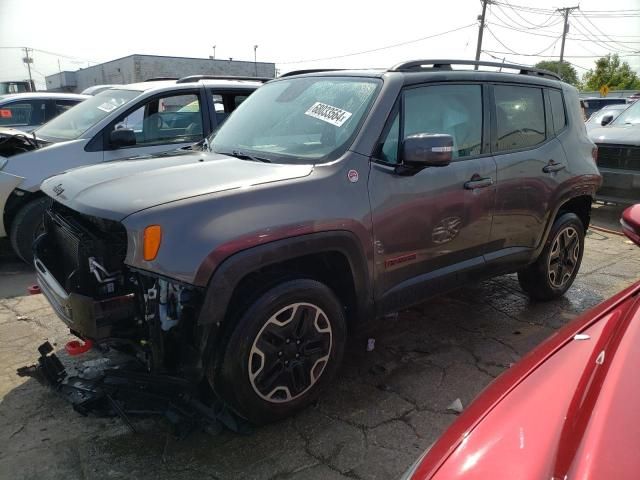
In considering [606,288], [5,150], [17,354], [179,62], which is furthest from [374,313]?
[179,62]

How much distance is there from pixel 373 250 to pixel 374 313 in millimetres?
399

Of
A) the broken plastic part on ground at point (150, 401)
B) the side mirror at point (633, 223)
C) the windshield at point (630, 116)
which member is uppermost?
the windshield at point (630, 116)

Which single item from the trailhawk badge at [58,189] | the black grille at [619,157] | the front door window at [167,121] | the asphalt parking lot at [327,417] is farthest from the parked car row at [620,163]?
the trailhawk badge at [58,189]

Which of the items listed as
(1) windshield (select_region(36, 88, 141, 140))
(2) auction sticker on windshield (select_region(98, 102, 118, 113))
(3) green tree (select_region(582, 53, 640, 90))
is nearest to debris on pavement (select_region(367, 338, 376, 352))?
(1) windshield (select_region(36, 88, 141, 140))

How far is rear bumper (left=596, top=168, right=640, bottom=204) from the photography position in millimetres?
7416

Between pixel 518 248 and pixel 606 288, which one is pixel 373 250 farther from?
pixel 606 288

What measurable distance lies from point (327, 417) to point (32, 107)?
7608 millimetres

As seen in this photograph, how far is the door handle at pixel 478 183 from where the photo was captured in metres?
3.36

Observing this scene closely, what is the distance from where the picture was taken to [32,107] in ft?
26.6

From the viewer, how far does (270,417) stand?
266 cm

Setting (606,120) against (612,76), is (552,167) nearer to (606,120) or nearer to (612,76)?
(606,120)

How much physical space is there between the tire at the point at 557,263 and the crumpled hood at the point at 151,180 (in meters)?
2.53

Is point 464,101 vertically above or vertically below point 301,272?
above

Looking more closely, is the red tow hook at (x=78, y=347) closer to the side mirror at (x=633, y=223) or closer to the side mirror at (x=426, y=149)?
the side mirror at (x=426, y=149)
